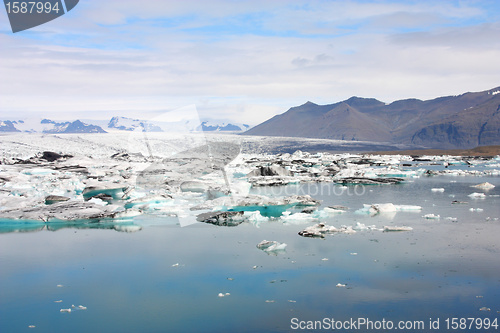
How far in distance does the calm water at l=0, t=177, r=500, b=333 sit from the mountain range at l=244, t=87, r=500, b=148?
10255cm

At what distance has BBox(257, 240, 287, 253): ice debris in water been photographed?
738cm

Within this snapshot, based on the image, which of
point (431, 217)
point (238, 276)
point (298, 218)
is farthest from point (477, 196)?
point (238, 276)

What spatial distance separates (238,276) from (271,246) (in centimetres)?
141

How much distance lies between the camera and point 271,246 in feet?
24.3

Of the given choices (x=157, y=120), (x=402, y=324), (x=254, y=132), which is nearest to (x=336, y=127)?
(x=254, y=132)

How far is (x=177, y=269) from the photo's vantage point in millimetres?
6500

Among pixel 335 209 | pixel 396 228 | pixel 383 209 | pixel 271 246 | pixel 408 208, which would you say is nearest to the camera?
pixel 271 246

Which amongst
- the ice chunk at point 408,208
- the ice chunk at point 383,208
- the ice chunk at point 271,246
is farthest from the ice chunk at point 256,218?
the ice chunk at point 408,208

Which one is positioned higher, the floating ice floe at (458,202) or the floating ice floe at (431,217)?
the floating ice floe at (431,217)

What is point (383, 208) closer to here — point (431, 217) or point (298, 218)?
point (431, 217)

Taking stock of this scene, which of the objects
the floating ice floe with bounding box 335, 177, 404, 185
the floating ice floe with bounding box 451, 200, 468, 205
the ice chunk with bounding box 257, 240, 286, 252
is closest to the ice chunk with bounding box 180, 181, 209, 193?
the floating ice floe with bounding box 335, 177, 404, 185

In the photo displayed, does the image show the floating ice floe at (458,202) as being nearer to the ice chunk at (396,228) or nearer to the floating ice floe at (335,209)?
the floating ice floe at (335,209)

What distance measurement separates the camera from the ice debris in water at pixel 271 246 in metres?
7.38

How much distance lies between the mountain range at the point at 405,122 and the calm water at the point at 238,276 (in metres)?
103
